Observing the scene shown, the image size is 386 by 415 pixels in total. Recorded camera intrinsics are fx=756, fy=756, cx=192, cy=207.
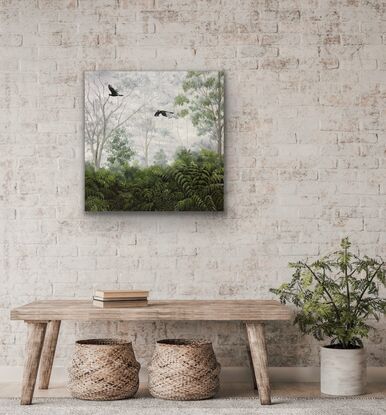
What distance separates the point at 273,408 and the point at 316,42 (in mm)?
2091

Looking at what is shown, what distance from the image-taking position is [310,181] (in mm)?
4375

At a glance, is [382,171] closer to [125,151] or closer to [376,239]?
[376,239]

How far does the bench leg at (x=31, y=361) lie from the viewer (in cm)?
374

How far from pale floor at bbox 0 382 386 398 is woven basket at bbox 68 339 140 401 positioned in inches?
6.7

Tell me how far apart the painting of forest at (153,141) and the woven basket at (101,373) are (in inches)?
34.5

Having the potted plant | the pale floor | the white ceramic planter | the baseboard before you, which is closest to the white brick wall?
the baseboard

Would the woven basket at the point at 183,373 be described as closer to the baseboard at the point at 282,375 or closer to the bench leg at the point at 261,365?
the bench leg at the point at 261,365

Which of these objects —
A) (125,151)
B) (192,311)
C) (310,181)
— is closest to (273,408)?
(192,311)

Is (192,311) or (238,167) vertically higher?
(238,167)

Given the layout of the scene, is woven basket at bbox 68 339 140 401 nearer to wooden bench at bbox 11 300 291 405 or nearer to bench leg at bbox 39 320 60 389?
wooden bench at bbox 11 300 291 405

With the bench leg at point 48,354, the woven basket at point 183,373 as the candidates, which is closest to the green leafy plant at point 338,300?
the woven basket at point 183,373

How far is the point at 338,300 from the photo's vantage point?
394 cm

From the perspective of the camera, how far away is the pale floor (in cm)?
397

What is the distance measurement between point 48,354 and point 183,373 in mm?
833
